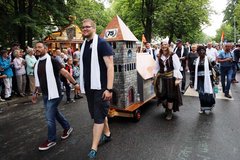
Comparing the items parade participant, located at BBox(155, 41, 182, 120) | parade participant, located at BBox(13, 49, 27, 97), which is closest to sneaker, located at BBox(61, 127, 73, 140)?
parade participant, located at BBox(155, 41, 182, 120)

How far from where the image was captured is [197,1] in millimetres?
27875

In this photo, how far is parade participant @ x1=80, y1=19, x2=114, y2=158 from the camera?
396 cm

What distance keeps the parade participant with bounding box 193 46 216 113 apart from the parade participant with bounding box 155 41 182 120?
874 millimetres

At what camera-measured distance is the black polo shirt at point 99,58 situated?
397 centimetres

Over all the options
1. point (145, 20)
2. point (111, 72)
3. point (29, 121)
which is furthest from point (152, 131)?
point (145, 20)

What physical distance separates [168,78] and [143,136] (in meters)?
1.72

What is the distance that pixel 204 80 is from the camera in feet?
21.7

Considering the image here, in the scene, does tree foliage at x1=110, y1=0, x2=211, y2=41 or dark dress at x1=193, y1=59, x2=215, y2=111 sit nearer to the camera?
dark dress at x1=193, y1=59, x2=215, y2=111

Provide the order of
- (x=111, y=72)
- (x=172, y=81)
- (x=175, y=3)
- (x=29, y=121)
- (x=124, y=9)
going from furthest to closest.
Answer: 1. (x=124, y=9)
2. (x=175, y=3)
3. (x=29, y=121)
4. (x=172, y=81)
5. (x=111, y=72)

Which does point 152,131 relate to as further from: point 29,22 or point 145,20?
point 145,20

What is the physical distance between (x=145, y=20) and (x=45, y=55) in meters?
23.9

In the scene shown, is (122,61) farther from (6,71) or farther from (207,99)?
(6,71)

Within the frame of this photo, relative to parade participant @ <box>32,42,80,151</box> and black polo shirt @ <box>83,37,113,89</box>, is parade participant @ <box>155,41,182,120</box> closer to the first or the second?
black polo shirt @ <box>83,37,113,89</box>

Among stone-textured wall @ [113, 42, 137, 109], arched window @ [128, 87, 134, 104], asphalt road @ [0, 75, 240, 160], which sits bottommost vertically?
asphalt road @ [0, 75, 240, 160]
